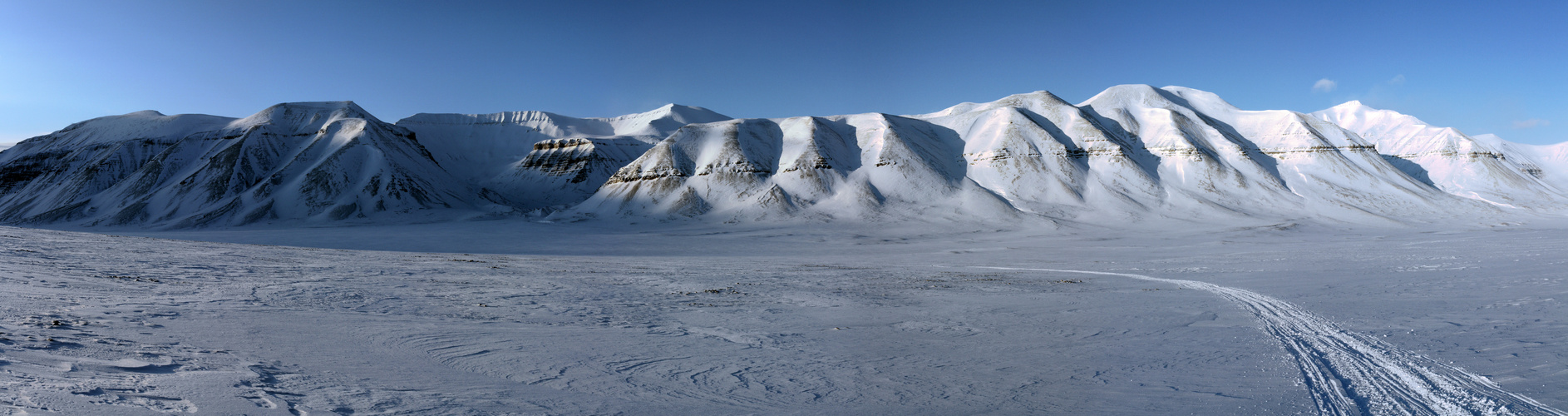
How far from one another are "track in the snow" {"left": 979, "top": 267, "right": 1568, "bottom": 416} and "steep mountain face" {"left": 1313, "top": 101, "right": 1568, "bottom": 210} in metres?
106

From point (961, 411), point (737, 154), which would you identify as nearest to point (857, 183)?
point (737, 154)

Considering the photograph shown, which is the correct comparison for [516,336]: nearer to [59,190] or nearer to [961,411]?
[961,411]

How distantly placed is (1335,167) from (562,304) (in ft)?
348

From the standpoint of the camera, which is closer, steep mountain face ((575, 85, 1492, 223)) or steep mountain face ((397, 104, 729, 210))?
steep mountain face ((575, 85, 1492, 223))

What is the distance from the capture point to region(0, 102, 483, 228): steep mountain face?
81000mm

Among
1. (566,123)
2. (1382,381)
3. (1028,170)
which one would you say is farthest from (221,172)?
→ (1382,381)

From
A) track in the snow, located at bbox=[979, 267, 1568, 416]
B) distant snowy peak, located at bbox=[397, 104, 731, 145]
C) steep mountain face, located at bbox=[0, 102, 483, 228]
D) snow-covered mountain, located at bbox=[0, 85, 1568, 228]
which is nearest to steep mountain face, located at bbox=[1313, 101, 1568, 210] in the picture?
snow-covered mountain, located at bbox=[0, 85, 1568, 228]

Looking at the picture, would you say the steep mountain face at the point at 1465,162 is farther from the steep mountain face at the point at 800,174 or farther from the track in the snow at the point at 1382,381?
the track in the snow at the point at 1382,381

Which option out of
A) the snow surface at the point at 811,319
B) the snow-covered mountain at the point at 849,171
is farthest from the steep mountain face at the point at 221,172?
the snow surface at the point at 811,319

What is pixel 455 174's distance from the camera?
121875 millimetres

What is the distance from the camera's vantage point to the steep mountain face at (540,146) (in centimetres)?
11288

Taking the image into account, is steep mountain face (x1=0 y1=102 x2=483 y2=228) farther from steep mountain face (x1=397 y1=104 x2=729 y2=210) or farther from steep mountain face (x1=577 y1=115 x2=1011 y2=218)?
steep mountain face (x1=577 y1=115 x2=1011 y2=218)

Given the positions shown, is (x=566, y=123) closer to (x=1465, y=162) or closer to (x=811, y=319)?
(x=811, y=319)

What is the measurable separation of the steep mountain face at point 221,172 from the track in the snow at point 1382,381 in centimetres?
8960
